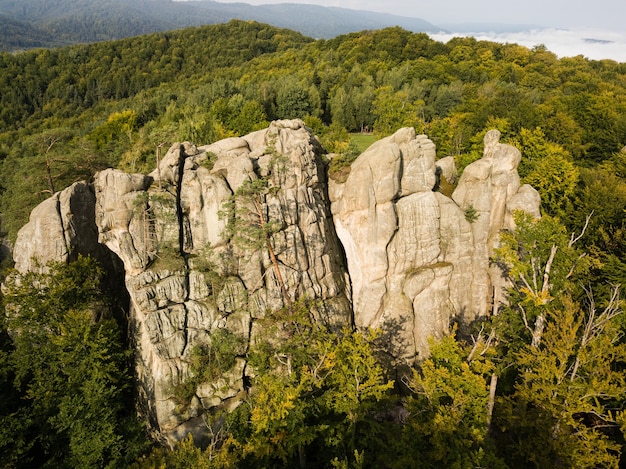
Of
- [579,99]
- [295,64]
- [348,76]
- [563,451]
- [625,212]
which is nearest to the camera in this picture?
[563,451]

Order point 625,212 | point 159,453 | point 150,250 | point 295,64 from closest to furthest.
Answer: point 159,453, point 150,250, point 625,212, point 295,64

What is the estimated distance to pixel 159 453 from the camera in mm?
16859

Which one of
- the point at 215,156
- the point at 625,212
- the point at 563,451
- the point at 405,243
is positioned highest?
the point at 215,156

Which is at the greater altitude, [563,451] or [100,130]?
[100,130]

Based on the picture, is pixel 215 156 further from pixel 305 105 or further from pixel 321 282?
pixel 305 105

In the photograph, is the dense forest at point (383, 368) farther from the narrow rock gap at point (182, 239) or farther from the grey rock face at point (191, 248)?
the narrow rock gap at point (182, 239)

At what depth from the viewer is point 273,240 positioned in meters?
24.0

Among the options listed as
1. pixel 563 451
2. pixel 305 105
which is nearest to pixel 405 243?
pixel 563 451

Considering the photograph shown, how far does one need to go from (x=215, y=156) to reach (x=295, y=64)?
245 ft

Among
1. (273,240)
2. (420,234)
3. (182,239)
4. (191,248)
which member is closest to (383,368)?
(420,234)

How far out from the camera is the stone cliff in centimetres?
2220

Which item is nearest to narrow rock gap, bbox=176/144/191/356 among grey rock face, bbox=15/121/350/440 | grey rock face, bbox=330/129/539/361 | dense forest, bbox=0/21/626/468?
grey rock face, bbox=15/121/350/440

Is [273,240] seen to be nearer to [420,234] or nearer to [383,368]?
[420,234]

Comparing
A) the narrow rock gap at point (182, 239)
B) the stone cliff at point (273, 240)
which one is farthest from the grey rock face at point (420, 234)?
the narrow rock gap at point (182, 239)
